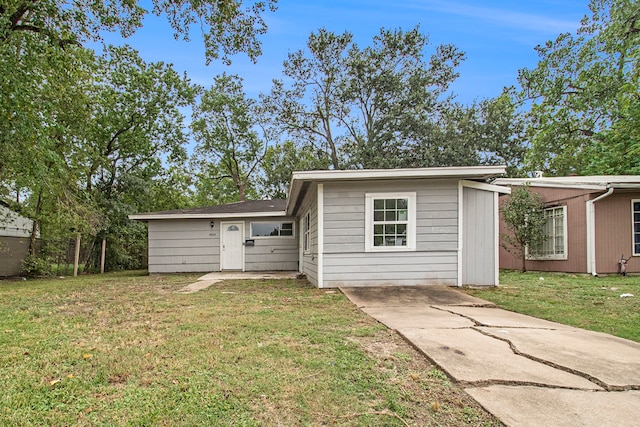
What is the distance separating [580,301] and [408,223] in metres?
3.00

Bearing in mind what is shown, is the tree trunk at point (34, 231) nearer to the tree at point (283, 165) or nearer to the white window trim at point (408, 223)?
the white window trim at point (408, 223)

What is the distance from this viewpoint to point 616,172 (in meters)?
15.8

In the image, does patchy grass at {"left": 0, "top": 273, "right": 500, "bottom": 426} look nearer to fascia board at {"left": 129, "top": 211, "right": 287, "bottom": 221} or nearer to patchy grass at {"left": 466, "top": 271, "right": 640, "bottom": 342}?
patchy grass at {"left": 466, "top": 271, "right": 640, "bottom": 342}

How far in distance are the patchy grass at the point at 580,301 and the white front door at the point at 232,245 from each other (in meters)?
8.06

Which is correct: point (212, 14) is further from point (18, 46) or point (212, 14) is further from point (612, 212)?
point (612, 212)

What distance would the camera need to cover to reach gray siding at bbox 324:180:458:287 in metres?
7.41

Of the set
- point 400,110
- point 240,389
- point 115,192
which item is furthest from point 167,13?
point 400,110

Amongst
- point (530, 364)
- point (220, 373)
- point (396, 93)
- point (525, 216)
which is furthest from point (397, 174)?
point (396, 93)

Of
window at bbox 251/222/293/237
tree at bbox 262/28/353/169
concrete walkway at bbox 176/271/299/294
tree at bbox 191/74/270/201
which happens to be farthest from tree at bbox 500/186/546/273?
tree at bbox 191/74/270/201

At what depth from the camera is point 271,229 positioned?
42.7ft

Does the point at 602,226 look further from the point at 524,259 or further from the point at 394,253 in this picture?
the point at 394,253

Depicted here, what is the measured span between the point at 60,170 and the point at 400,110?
1625 centimetres

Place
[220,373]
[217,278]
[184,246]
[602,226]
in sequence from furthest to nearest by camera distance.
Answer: [184,246] < [217,278] < [602,226] < [220,373]

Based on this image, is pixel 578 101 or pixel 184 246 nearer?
pixel 184 246
